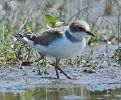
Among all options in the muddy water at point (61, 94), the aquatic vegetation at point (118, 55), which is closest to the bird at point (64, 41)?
the muddy water at point (61, 94)

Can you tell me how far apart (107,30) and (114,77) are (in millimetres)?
2817

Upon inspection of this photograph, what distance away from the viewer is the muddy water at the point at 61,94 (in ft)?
25.2

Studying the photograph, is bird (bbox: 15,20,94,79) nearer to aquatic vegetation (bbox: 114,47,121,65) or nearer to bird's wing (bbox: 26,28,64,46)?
bird's wing (bbox: 26,28,64,46)

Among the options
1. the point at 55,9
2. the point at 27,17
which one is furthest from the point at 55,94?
the point at 55,9

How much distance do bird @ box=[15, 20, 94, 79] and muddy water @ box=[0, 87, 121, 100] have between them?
62 centimetres

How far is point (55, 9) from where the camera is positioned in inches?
471

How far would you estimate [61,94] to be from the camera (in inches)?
312

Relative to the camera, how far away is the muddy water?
7.68 meters

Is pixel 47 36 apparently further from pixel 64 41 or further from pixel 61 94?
pixel 61 94

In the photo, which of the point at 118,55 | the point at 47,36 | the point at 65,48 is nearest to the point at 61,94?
the point at 65,48

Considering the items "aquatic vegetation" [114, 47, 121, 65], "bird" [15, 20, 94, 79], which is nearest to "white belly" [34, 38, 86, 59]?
"bird" [15, 20, 94, 79]

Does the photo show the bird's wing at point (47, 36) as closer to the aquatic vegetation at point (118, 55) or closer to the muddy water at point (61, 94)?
the muddy water at point (61, 94)

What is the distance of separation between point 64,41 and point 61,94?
3.22 feet

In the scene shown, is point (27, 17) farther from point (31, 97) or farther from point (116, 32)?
point (31, 97)
